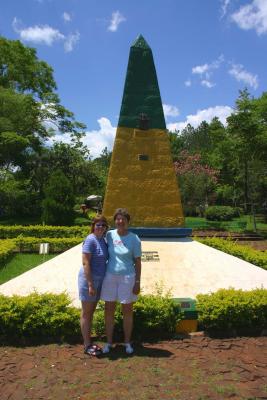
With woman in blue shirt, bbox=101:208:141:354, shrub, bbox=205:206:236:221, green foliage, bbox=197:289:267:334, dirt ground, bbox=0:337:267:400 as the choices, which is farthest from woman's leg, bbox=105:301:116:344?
shrub, bbox=205:206:236:221

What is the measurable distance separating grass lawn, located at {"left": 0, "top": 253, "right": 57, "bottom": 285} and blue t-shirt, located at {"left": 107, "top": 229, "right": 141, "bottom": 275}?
17.8 feet

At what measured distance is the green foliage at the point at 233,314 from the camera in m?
4.97

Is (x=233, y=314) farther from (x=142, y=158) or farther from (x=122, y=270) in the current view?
(x=142, y=158)

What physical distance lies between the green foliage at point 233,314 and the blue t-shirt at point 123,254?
4.78ft

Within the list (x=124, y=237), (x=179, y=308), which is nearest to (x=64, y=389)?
(x=124, y=237)

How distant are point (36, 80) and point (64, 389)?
2966cm

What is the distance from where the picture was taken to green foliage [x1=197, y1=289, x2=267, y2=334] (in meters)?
4.97

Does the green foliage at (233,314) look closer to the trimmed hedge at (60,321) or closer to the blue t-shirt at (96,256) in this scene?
the trimmed hedge at (60,321)

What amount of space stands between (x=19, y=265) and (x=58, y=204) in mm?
8516

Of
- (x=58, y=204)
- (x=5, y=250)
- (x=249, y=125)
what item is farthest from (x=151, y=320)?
(x=249, y=125)

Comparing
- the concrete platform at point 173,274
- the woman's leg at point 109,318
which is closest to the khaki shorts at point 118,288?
the woman's leg at point 109,318

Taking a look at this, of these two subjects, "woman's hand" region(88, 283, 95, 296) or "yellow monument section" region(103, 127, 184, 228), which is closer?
"woman's hand" region(88, 283, 95, 296)

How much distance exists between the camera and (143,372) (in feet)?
12.6

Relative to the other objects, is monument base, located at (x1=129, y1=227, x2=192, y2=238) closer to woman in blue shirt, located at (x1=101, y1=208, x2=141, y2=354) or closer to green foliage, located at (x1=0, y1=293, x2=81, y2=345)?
green foliage, located at (x1=0, y1=293, x2=81, y2=345)
